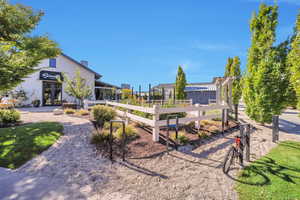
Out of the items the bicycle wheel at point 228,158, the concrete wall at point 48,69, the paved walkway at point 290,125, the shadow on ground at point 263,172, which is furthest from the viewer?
the concrete wall at point 48,69

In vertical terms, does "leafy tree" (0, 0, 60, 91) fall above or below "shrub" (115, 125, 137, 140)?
above

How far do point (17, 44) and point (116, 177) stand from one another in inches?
334

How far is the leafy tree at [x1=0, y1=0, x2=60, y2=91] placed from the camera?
6555mm

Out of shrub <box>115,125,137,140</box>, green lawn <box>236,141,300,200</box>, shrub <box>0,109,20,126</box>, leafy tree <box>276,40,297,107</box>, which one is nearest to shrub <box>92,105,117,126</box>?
shrub <box>115,125,137,140</box>

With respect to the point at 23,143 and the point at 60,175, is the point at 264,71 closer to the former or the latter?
the point at 60,175

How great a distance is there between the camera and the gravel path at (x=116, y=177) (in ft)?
8.15

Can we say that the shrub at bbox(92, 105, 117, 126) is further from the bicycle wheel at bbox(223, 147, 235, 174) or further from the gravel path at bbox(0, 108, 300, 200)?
the bicycle wheel at bbox(223, 147, 235, 174)

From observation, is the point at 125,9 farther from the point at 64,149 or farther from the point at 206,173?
the point at 206,173

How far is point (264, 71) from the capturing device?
7.38m

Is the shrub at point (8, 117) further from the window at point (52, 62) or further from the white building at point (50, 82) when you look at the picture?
the window at point (52, 62)

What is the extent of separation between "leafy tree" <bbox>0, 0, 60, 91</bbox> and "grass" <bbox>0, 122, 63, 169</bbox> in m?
2.68

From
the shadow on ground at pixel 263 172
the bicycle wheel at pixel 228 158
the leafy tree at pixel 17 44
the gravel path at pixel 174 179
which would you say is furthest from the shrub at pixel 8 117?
the shadow on ground at pixel 263 172

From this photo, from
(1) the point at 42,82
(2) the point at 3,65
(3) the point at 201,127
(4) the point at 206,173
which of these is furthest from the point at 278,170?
(1) the point at 42,82

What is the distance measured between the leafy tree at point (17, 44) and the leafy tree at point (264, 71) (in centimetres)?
1129
